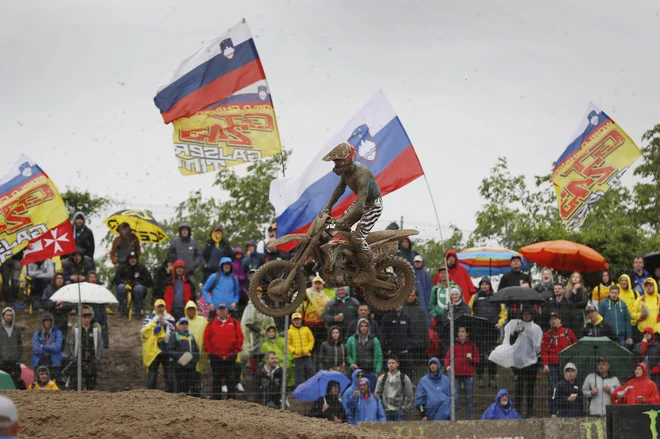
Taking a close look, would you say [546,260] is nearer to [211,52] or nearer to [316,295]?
[316,295]

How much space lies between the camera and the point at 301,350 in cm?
1878

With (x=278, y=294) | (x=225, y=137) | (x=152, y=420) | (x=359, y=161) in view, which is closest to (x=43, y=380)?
(x=152, y=420)

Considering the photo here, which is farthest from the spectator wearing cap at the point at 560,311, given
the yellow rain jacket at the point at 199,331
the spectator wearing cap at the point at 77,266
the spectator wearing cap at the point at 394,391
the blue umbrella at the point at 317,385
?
the spectator wearing cap at the point at 77,266

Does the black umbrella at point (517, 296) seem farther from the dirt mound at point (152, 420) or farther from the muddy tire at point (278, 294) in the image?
the muddy tire at point (278, 294)

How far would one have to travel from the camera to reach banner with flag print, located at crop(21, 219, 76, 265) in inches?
762

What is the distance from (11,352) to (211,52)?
22.3ft

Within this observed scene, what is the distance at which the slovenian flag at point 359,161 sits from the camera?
18.8 meters

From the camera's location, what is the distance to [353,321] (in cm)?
1891

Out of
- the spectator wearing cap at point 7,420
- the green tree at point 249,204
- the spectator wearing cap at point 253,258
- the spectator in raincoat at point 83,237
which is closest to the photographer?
the spectator wearing cap at point 7,420

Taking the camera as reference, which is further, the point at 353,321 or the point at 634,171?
the point at 634,171

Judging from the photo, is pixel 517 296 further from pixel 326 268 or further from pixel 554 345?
pixel 326 268

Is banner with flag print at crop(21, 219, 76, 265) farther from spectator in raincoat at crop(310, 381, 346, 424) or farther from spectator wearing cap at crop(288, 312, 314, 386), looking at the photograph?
spectator in raincoat at crop(310, 381, 346, 424)

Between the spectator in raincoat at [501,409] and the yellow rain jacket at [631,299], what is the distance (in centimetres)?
323

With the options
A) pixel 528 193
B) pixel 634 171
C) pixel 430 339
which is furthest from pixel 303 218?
pixel 634 171
